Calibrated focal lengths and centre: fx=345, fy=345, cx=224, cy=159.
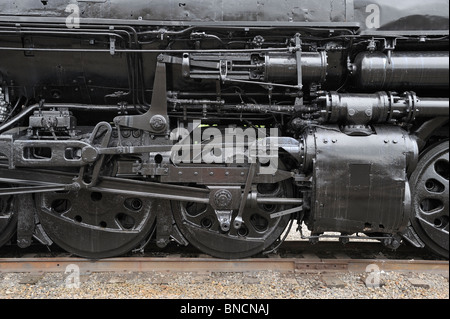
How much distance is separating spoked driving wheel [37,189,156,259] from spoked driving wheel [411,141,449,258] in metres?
3.16

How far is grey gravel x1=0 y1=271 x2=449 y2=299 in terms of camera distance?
3.59 metres

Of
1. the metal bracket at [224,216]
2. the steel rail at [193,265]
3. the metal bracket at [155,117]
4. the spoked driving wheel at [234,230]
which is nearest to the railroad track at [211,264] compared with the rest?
the steel rail at [193,265]

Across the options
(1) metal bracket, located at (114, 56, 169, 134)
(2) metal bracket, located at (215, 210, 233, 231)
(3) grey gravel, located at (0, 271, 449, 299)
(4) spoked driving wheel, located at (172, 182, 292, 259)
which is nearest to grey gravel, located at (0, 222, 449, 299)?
(3) grey gravel, located at (0, 271, 449, 299)

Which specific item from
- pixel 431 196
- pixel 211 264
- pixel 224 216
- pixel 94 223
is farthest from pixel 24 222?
pixel 431 196

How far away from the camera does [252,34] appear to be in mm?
3621

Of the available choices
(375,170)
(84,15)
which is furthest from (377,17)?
(84,15)

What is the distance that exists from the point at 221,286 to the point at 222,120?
6.29 feet

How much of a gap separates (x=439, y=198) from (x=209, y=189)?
271cm

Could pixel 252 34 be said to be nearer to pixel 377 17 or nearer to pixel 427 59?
pixel 377 17

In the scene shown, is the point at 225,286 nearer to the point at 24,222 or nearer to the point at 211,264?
the point at 211,264

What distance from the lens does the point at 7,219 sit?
4121 mm

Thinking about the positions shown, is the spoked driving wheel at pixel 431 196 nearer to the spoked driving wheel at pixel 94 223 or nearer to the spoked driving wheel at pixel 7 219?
the spoked driving wheel at pixel 94 223

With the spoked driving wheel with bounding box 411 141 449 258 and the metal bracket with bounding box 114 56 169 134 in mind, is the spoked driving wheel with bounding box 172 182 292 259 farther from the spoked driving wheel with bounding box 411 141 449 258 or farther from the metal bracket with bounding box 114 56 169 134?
the spoked driving wheel with bounding box 411 141 449 258

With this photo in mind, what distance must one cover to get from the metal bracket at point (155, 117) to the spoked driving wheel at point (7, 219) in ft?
5.83
